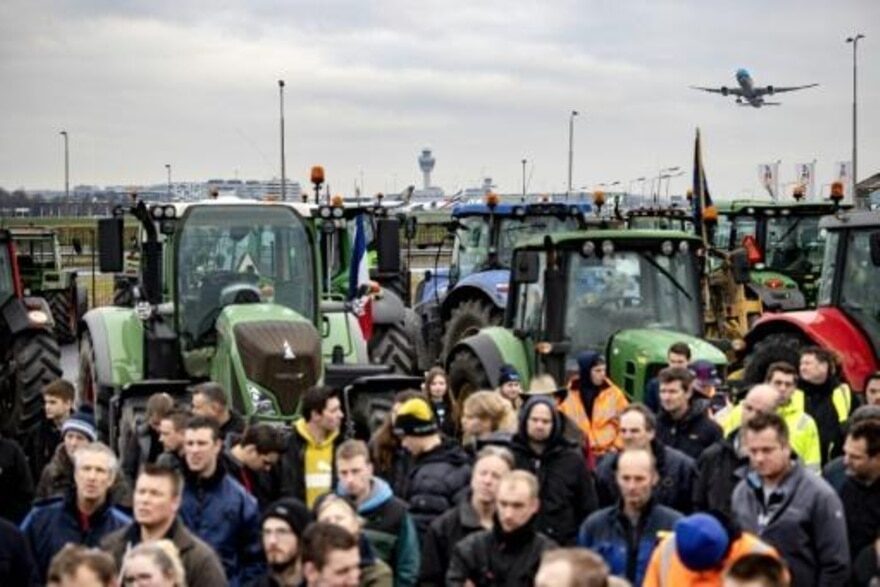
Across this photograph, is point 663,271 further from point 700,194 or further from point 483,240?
point 483,240

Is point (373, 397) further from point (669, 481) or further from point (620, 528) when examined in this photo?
point (620, 528)

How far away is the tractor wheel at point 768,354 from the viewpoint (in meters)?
11.6

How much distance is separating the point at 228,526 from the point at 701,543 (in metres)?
2.29

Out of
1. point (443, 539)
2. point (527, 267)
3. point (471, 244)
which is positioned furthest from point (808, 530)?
point (471, 244)

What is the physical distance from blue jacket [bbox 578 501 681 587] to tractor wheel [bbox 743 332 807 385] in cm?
576

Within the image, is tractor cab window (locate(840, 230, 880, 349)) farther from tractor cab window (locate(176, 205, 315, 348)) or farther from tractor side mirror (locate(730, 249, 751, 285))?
tractor cab window (locate(176, 205, 315, 348))

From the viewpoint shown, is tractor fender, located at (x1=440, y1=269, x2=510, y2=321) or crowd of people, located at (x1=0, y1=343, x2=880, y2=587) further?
tractor fender, located at (x1=440, y1=269, x2=510, y2=321)

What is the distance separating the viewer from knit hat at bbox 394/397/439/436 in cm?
702

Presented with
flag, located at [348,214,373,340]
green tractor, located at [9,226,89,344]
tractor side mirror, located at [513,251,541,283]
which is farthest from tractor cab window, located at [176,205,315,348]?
green tractor, located at [9,226,89,344]

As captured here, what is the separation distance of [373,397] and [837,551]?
4.73m

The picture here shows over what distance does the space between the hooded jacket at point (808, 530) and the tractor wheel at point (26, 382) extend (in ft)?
25.9

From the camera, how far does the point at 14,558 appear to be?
5.71 meters

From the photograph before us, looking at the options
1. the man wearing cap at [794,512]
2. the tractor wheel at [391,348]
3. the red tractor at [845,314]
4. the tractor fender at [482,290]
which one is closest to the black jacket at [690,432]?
the man wearing cap at [794,512]

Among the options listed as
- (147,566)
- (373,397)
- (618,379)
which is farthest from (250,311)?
(147,566)
